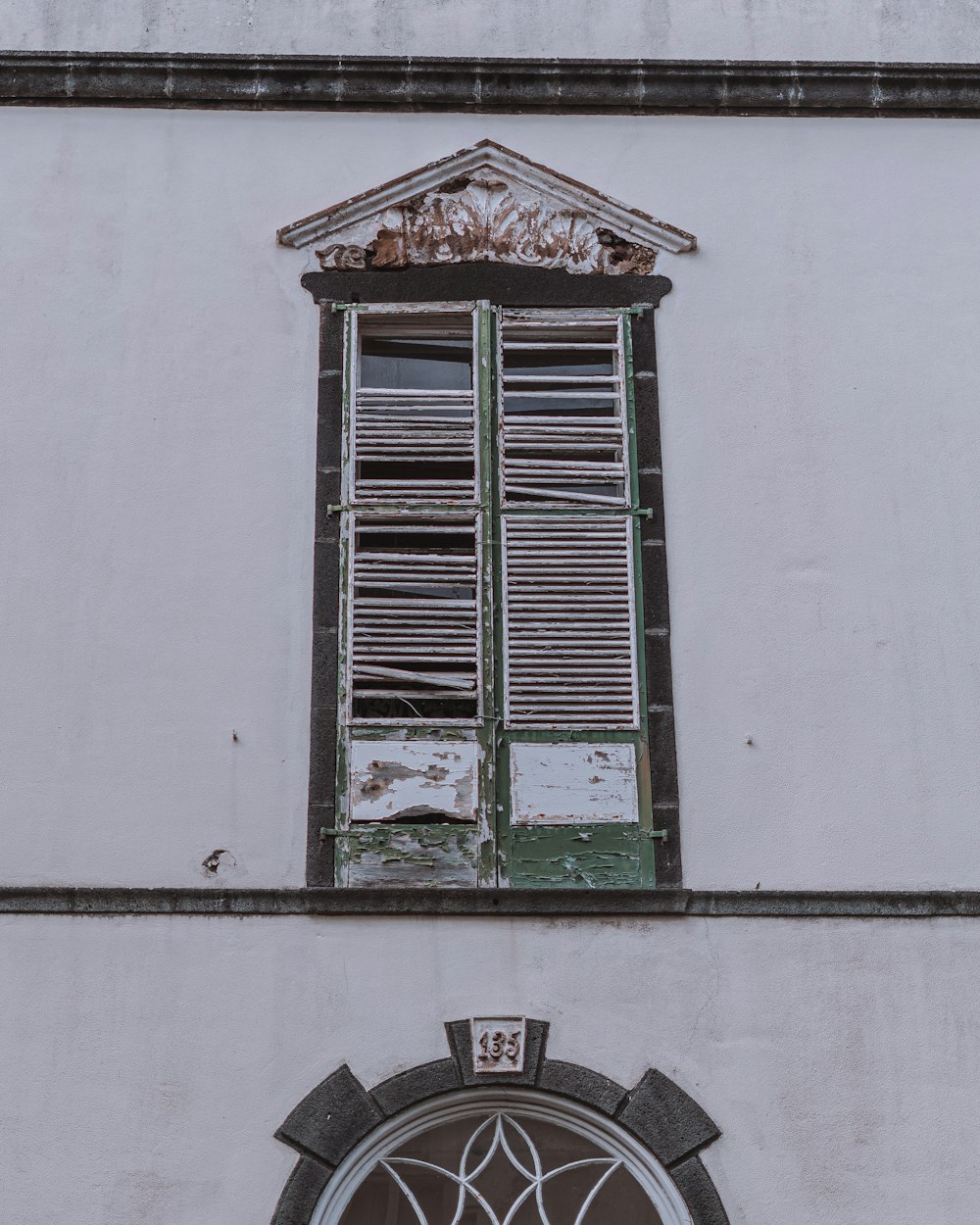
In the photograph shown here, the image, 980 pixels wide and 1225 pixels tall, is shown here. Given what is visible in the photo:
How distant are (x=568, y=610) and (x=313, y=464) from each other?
123 centimetres

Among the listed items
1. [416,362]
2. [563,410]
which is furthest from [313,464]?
[563,410]

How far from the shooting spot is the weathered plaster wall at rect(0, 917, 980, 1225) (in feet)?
19.9

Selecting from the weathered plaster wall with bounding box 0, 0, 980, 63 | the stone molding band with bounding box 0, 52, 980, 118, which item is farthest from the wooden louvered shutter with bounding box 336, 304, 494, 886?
the weathered plaster wall with bounding box 0, 0, 980, 63

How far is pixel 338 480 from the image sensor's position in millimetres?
7051

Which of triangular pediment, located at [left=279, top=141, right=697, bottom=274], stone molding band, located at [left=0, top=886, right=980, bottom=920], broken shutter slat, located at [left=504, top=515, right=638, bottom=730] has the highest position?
triangular pediment, located at [left=279, top=141, right=697, bottom=274]

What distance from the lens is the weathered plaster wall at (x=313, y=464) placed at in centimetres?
659

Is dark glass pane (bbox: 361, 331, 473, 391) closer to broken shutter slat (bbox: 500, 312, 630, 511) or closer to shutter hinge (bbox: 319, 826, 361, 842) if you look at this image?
broken shutter slat (bbox: 500, 312, 630, 511)

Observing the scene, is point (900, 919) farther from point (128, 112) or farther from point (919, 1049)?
point (128, 112)

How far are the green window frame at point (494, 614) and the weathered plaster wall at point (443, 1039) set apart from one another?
0.35m

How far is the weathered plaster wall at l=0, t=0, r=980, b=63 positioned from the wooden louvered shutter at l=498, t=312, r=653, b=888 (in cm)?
146

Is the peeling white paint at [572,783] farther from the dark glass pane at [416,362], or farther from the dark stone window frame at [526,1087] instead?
the dark glass pane at [416,362]

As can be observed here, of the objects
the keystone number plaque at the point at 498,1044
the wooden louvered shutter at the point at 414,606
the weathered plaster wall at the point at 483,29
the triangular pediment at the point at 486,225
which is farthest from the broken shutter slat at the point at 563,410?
the keystone number plaque at the point at 498,1044

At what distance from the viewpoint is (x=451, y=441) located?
7.16 m

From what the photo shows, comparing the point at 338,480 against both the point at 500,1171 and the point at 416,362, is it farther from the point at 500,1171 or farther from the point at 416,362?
the point at 500,1171
